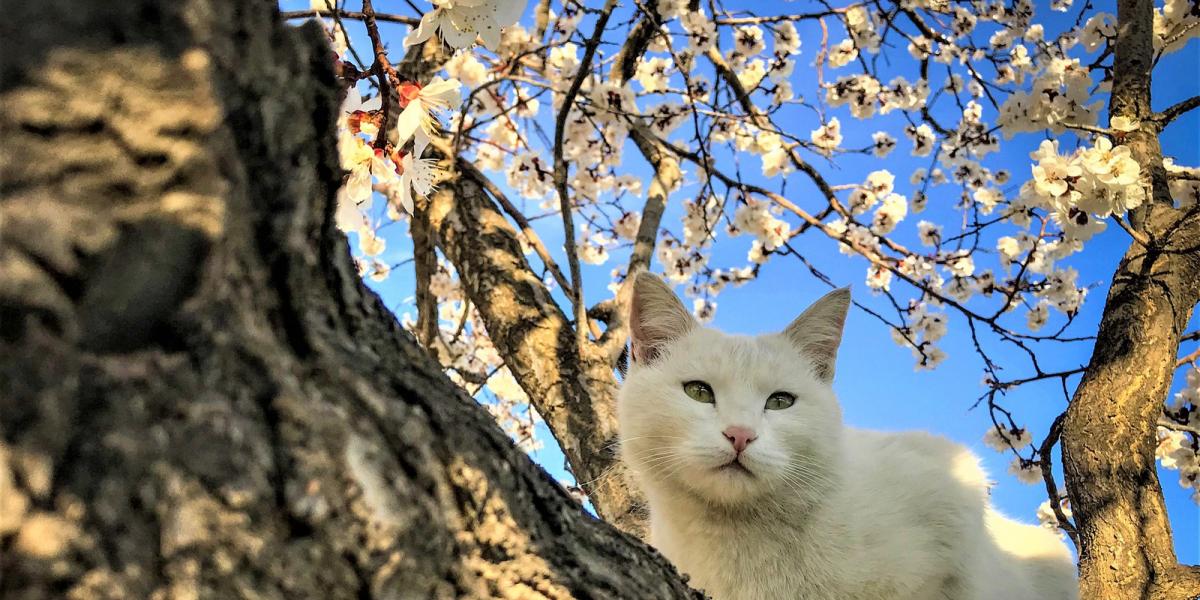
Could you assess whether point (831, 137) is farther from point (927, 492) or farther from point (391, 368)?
point (391, 368)

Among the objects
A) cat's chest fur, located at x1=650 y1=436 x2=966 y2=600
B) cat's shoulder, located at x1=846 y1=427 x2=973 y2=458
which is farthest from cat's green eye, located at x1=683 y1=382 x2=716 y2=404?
cat's shoulder, located at x1=846 y1=427 x2=973 y2=458

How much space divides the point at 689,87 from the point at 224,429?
9.76ft

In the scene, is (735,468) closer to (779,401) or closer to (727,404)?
(727,404)

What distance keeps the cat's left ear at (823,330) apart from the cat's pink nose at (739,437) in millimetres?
506

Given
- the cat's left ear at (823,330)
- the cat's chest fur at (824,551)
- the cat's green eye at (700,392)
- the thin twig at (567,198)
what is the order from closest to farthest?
1. the cat's chest fur at (824,551)
2. the cat's green eye at (700,392)
3. the cat's left ear at (823,330)
4. the thin twig at (567,198)

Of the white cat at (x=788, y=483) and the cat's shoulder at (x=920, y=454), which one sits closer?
the white cat at (x=788, y=483)

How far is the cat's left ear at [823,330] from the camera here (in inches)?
84.4

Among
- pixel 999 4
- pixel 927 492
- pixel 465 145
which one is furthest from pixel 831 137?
pixel 927 492

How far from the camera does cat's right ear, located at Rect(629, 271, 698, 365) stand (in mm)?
2156

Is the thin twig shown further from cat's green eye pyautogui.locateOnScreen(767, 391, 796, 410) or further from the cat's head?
cat's green eye pyautogui.locateOnScreen(767, 391, 796, 410)

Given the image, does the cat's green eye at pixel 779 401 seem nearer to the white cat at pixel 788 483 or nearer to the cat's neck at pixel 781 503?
the white cat at pixel 788 483

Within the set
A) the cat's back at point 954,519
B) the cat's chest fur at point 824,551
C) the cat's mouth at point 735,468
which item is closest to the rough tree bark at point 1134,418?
the cat's back at point 954,519

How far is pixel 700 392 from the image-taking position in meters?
1.97

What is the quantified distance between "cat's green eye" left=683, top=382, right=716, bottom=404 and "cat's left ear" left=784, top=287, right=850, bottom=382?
364mm
